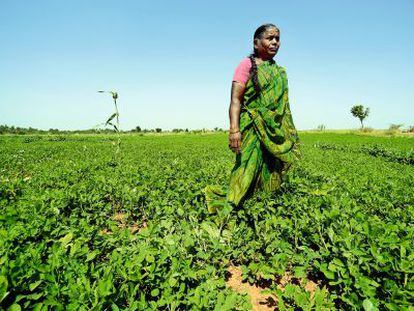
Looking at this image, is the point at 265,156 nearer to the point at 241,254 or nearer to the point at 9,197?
the point at 241,254

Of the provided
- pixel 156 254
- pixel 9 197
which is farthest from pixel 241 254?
pixel 9 197

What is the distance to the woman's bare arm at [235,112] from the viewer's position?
370 centimetres

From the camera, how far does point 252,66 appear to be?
3742 millimetres

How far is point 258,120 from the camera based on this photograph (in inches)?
147

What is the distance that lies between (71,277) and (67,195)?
2.70 meters

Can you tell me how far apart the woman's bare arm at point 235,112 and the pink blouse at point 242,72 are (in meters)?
0.06

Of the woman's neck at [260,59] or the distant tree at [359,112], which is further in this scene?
the distant tree at [359,112]

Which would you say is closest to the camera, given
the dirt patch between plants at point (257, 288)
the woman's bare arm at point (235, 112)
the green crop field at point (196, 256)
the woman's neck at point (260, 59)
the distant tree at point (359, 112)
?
the green crop field at point (196, 256)

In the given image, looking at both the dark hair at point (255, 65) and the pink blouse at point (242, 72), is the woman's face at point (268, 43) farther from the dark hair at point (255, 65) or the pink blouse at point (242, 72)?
the pink blouse at point (242, 72)

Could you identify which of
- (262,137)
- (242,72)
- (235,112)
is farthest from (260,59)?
(262,137)

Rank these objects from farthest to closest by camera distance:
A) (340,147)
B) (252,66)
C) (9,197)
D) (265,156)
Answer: (340,147) < (9,197) < (265,156) < (252,66)

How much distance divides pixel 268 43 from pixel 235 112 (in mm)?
990

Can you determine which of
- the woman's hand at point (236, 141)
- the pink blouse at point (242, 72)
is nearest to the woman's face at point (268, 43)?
the pink blouse at point (242, 72)

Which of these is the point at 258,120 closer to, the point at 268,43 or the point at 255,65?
the point at 255,65
